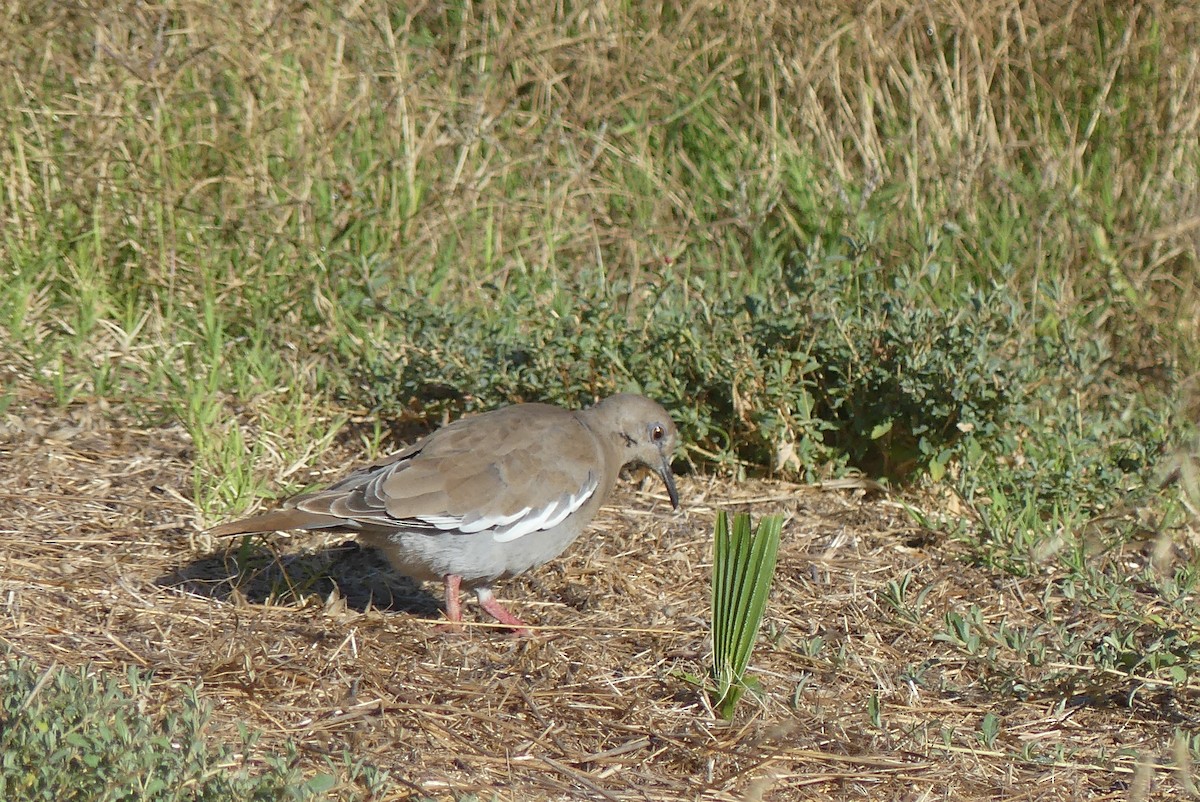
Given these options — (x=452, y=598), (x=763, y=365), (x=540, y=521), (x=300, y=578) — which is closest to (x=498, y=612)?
(x=452, y=598)

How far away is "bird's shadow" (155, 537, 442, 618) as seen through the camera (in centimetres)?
451

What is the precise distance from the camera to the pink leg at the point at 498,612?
14.5ft

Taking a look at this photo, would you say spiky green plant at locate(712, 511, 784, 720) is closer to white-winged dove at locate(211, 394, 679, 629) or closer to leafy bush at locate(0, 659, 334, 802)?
white-winged dove at locate(211, 394, 679, 629)

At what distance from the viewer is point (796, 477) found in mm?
5621

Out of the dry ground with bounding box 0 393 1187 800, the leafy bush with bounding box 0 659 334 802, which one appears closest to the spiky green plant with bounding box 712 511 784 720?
the dry ground with bounding box 0 393 1187 800

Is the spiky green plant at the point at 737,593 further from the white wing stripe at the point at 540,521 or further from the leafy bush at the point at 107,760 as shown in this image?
the leafy bush at the point at 107,760

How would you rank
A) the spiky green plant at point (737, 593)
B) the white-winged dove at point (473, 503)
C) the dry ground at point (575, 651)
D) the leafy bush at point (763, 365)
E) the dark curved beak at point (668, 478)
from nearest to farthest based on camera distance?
the dry ground at point (575, 651), the spiky green plant at point (737, 593), the white-winged dove at point (473, 503), the dark curved beak at point (668, 478), the leafy bush at point (763, 365)

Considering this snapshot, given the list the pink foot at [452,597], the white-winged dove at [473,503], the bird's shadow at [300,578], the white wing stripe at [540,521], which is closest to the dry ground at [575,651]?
the bird's shadow at [300,578]

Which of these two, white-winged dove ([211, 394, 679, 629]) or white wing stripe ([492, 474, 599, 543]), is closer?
white-winged dove ([211, 394, 679, 629])

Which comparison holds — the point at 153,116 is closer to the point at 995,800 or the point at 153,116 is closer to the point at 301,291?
the point at 301,291

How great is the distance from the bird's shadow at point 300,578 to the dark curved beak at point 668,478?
94cm

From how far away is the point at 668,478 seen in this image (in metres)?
5.20

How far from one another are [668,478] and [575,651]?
3.58 feet

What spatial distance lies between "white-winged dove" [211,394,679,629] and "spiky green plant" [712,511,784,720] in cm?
85
